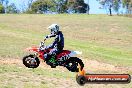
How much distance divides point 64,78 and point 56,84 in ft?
7.35

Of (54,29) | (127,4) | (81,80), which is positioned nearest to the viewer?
(54,29)

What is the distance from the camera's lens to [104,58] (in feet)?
102

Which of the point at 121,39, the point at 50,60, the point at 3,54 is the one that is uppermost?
the point at 50,60

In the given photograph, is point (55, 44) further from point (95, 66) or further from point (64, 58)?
point (95, 66)

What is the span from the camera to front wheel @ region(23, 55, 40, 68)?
6715 mm

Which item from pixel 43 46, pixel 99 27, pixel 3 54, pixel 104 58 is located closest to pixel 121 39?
pixel 99 27

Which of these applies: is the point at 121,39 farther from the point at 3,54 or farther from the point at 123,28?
the point at 3,54

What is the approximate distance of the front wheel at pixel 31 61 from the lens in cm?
671

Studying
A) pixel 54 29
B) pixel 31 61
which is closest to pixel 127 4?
pixel 31 61

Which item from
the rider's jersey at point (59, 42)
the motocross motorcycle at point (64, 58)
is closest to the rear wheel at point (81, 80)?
the motocross motorcycle at point (64, 58)

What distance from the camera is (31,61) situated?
689cm

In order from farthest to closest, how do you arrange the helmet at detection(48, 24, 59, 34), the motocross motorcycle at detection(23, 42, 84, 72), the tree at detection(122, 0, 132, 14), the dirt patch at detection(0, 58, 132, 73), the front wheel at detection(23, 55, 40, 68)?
the tree at detection(122, 0, 132, 14) → the dirt patch at detection(0, 58, 132, 73) → the front wheel at detection(23, 55, 40, 68) → the motocross motorcycle at detection(23, 42, 84, 72) → the helmet at detection(48, 24, 59, 34)

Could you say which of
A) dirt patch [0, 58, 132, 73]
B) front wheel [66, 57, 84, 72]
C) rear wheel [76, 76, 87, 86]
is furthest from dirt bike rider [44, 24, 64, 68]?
dirt patch [0, 58, 132, 73]

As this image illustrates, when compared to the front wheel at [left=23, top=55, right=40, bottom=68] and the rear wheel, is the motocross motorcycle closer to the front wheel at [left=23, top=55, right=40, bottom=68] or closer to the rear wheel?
the front wheel at [left=23, top=55, right=40, bottom=68]
